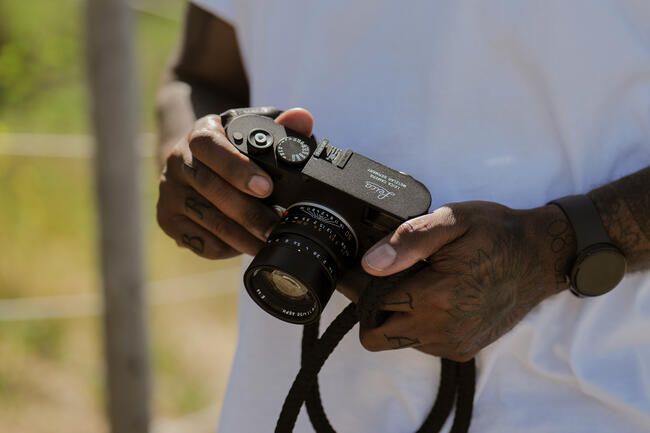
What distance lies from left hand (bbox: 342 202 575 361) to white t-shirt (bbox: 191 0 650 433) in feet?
Answer: 0.28

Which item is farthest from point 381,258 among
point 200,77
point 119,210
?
point 119,210

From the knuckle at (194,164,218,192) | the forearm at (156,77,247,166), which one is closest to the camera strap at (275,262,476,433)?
the knuckle at (194,164,218,192)

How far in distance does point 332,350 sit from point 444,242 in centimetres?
22

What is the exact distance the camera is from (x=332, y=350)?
969mm

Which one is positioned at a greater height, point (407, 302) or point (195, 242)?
point (407, 302)

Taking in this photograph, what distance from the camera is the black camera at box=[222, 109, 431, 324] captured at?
93cm

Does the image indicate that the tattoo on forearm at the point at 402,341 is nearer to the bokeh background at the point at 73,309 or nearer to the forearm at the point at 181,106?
the forearm at the point at 181,106

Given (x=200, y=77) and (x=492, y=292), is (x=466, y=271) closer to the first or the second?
(x=492, y=292)

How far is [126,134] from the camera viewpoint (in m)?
2.30

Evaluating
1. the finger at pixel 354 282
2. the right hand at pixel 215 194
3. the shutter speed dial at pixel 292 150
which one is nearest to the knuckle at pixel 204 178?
the right hand at pixel 215 194

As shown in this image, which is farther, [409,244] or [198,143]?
[198,143]

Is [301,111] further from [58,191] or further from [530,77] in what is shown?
[58,191]

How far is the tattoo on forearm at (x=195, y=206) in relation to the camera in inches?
42.4

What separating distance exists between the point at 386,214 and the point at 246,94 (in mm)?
727
